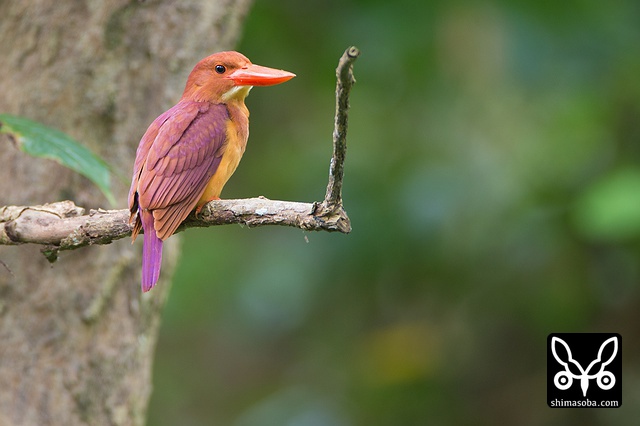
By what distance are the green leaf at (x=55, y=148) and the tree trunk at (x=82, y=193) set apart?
83 cm

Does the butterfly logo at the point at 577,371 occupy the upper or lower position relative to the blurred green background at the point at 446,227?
lower

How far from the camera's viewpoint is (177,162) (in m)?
2.90

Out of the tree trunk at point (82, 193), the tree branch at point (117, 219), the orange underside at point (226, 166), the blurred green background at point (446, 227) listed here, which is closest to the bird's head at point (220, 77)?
the orange underside at point (226, 166)

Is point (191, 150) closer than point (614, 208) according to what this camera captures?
Yes

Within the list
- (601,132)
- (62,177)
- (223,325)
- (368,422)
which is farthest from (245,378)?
(62,177)

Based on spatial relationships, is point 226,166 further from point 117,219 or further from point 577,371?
point 577,371

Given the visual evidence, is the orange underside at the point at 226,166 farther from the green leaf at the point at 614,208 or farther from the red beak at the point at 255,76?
the green leaf at the point at 614,208

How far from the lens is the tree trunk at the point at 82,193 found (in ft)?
11.1

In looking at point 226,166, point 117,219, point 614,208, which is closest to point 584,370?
point 614,208

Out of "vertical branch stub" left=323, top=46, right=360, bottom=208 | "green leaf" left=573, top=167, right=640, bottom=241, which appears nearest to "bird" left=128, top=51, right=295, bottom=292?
"vertical branch stub" left=323, top=46, right=360, bottom=208

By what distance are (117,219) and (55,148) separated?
0.27 meters

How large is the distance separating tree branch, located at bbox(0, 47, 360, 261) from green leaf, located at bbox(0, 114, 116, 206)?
135 mm

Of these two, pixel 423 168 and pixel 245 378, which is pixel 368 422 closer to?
pixel 423 168

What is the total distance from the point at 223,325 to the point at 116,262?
2766 mm
